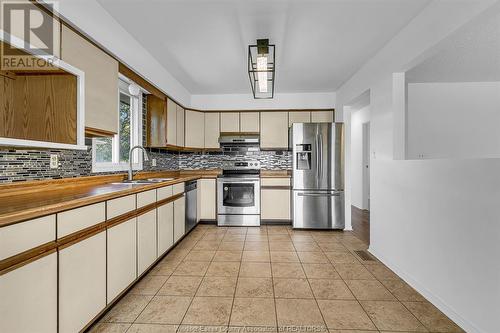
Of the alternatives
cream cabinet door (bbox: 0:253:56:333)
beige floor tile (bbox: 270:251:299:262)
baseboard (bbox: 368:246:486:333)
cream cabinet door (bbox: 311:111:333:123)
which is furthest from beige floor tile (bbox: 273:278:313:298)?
cream cabinet door (bbox: 311:111:333:123)

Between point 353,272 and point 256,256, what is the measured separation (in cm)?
108

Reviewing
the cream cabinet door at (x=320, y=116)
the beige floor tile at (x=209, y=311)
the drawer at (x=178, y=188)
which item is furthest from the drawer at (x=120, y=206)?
the cream cabinet door at (x=320, y=116)

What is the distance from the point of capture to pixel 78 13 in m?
1.96

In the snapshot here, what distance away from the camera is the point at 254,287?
232cm

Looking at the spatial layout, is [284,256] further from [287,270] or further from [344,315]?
[344,315]

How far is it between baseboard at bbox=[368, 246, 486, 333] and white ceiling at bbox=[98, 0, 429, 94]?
2421 mm

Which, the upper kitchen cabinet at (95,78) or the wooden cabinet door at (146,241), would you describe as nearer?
the upper kitchen cabinet at (95,78)

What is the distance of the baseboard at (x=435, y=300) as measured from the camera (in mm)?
1720

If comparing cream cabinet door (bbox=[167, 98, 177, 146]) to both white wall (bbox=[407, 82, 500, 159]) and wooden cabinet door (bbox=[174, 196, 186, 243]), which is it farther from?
white wall (bbox=[407, 82, 500, 159])

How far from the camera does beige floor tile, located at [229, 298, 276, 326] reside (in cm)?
182

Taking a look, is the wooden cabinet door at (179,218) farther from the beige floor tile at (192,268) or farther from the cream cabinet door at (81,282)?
the cream cabinet door at (81,282)

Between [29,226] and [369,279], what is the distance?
2.67 meters

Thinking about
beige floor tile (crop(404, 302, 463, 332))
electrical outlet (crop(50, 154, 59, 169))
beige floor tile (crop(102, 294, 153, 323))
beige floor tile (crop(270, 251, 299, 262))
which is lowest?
beige floor tile (crop(404, 302, 463, 332))

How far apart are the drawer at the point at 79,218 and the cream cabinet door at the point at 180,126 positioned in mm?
2809
